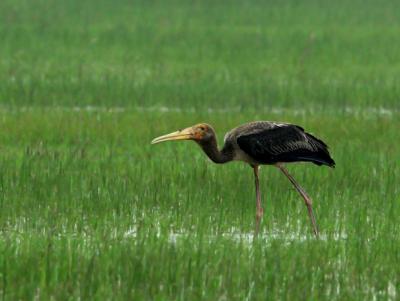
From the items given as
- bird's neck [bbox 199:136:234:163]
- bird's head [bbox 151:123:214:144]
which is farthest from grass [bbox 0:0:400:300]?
bird's head [bbox 151:123:214:144]

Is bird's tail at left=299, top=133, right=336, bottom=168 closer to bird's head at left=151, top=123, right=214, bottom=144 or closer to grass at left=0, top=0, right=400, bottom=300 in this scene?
grass at left=0, top=0, right=400, bottom=300

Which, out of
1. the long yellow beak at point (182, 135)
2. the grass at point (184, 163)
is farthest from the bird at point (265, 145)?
the grass at point (184, 163)

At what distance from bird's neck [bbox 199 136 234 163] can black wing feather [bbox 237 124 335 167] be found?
6.0 inches

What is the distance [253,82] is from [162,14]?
900 centimetres

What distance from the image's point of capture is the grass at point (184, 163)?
738 cm

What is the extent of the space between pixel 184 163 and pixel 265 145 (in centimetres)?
235

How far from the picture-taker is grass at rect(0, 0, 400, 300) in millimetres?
7379

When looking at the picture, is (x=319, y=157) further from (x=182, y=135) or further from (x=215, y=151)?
(x=182, y=135)

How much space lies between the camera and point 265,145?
9.48 m

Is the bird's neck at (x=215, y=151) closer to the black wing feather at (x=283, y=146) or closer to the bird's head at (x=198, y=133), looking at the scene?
the bird's head at (x=198, y=133)

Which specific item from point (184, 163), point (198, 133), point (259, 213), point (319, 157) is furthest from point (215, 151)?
point (184, 163)

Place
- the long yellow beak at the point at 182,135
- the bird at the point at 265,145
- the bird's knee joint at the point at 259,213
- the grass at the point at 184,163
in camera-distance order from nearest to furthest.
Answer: the grass at the point at 184,163 → the long yellow beak at the point at 182,135 → the bird's knee joint at the point at 259,213 → the bird at the point at 265,145

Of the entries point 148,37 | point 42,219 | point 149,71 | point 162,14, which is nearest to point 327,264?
point 42,219

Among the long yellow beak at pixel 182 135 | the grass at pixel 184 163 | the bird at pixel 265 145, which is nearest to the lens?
the grass at pixel 184 163
